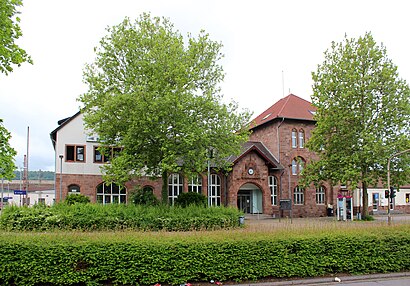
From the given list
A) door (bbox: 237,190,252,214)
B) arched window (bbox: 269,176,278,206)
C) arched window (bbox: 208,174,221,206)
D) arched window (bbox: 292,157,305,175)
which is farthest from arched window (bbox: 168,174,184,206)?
arched window (bbox: 292,157,305,175)

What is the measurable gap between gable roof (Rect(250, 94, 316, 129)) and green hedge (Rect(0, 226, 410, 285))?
2969 cm

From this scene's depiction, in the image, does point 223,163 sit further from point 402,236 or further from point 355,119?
point 402,236

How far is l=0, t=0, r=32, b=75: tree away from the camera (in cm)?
1058

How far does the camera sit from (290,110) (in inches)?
1650

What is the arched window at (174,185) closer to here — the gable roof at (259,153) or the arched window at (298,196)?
the gable roof at (259,153)

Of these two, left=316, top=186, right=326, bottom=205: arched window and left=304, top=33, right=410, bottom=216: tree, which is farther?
left=316, top=186, right=326, bottom=205: arched window

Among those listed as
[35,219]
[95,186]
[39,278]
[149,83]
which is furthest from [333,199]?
[39,278]

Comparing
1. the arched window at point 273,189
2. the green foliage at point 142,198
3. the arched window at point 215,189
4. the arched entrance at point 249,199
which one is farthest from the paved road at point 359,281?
the arched window at point 273,189

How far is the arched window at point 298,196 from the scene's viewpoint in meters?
40.2

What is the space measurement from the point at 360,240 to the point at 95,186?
27.5 meters

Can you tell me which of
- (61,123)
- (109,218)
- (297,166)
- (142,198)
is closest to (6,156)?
(109,218)

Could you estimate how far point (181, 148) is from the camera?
21594 millimetres

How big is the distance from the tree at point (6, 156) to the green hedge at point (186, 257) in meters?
1.63

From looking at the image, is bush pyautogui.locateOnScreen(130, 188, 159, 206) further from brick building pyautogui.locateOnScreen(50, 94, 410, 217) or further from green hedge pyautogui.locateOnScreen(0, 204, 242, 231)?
brick building pyautogui.locateOnScreen(50, 94, 410, 217)
